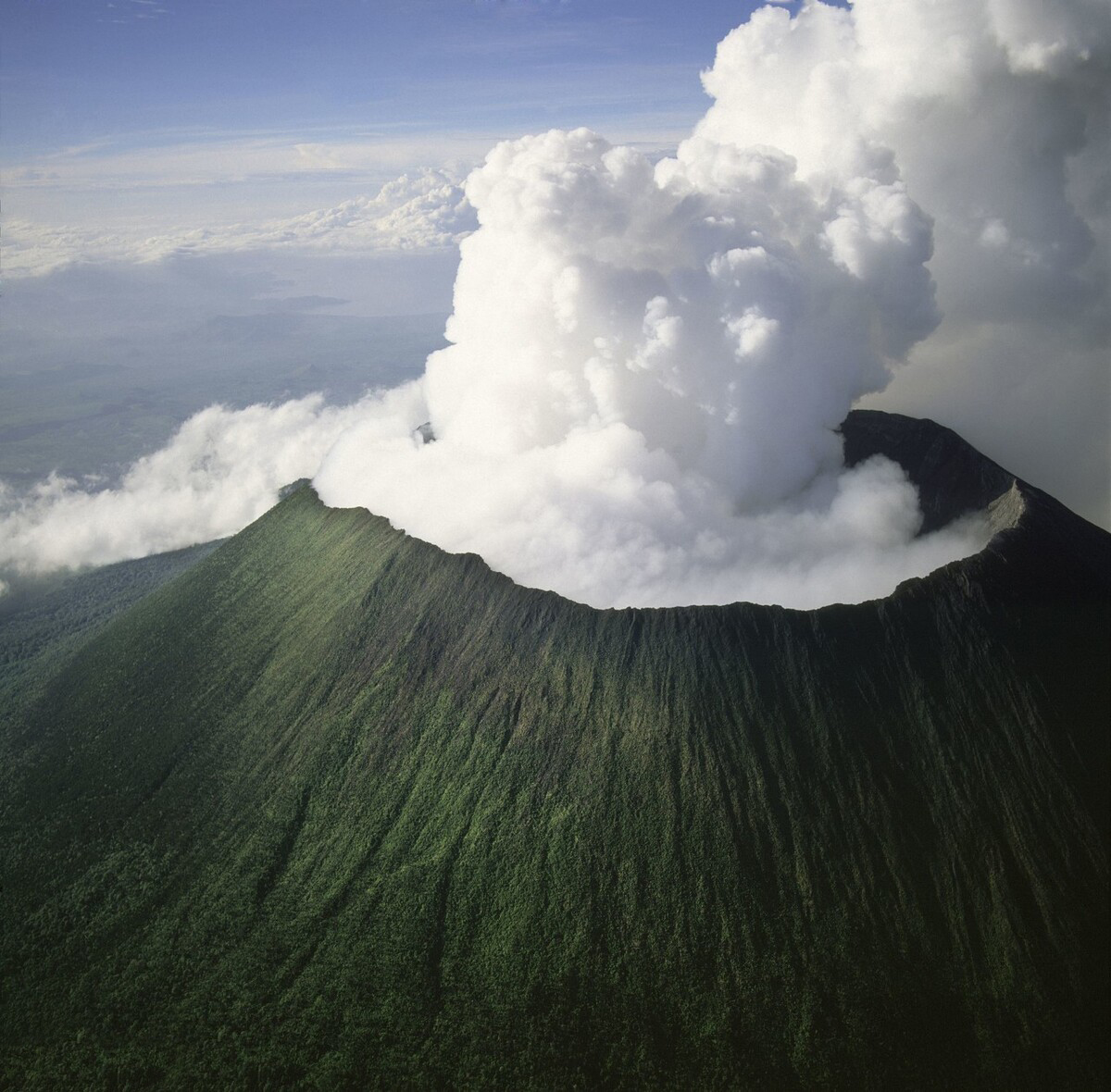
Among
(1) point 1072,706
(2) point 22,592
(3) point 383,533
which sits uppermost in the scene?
(3) point 383,533

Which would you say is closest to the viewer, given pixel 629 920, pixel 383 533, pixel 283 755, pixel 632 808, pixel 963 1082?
pixel 963 1082

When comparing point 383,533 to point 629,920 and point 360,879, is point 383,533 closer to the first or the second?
point 360,879

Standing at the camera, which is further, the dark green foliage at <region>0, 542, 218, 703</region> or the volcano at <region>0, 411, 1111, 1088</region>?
the dark green foliage at <region>0, 542, 218, 703</region>

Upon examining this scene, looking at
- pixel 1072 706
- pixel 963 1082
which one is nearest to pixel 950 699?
pixel 1072 706

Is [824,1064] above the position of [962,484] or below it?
below

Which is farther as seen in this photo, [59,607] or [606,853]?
[59,607]

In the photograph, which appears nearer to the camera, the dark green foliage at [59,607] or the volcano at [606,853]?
the volcano at [606,853]

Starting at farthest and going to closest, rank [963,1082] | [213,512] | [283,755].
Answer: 1. [213,512]
2. [283,755]
3. [963,1082]

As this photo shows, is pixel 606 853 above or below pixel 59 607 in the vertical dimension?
above
